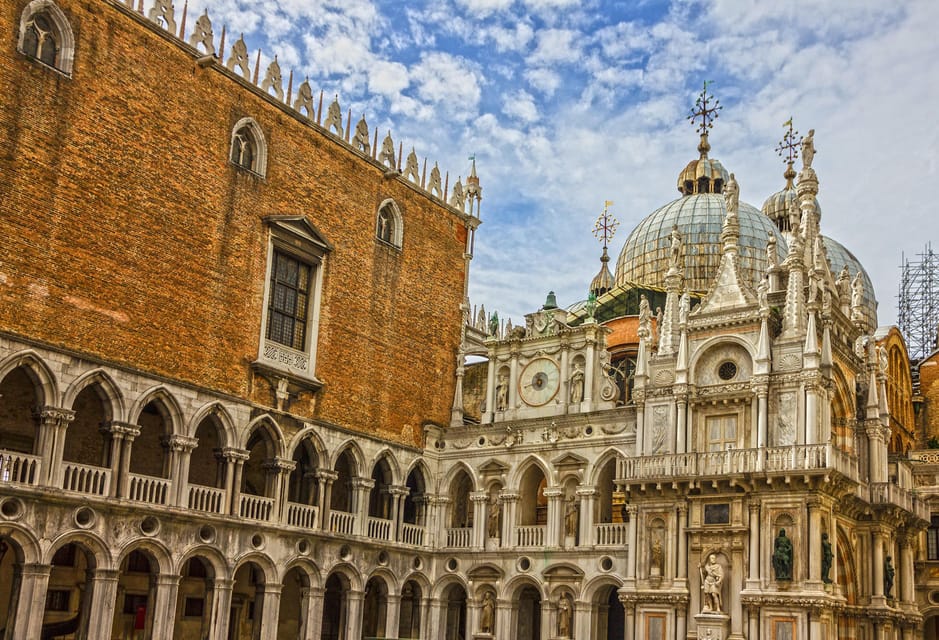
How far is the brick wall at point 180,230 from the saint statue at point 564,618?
689 centimetres

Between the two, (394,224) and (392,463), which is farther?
(394,224)

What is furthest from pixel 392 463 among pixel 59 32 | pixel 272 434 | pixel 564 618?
pixel 59 32

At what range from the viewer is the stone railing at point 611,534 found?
97.7 feet

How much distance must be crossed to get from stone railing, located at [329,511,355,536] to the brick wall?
2696 mm

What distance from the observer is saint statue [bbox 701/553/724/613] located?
26.9 metres

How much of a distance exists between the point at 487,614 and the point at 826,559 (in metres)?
10.3

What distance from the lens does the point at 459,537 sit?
33156 mm

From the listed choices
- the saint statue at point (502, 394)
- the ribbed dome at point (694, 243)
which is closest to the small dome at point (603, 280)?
the ribbed dome at point (694, 243)

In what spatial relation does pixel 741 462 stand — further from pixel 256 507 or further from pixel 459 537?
pixel 256 507

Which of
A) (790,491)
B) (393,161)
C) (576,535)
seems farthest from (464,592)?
(393,161)

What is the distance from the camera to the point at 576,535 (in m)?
30.8

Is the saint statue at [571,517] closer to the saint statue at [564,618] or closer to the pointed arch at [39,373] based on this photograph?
the saint statue at [564,618]

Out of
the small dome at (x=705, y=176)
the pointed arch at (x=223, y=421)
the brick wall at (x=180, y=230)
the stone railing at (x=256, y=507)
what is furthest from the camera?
the small dome at (x=705, y=176)

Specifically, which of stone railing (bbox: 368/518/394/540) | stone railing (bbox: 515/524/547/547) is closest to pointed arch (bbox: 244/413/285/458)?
stone railing (bbox: 368/518/394/540)
